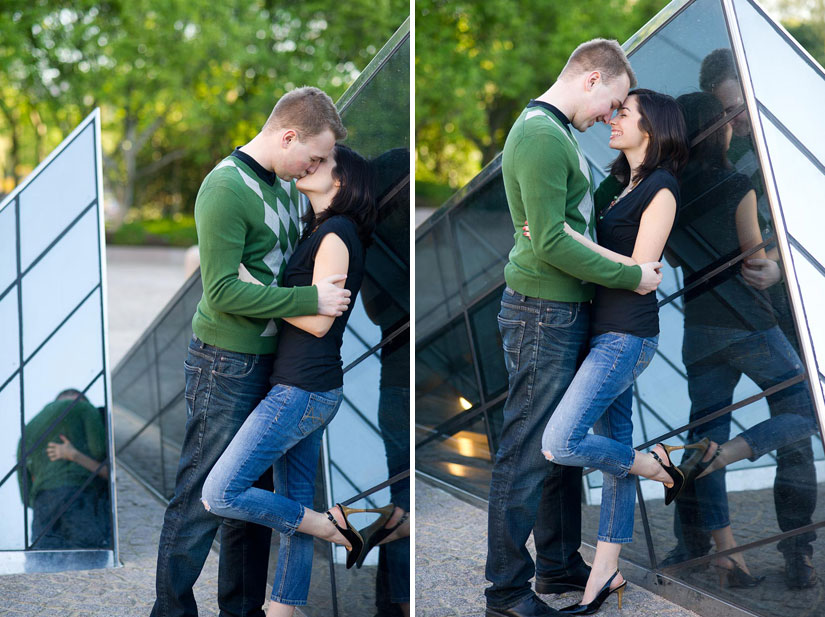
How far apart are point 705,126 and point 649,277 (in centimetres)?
87

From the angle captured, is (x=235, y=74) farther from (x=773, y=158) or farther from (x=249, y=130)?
(x=773, y=158)

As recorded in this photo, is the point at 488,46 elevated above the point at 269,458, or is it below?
above

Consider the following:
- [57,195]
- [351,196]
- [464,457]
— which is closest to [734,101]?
[351,196]

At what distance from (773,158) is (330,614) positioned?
2.71 metres

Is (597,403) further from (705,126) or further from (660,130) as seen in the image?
(705,126)

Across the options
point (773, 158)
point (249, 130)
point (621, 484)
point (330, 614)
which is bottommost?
point (330, 614)

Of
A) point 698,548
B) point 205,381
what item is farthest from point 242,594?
point 698,548

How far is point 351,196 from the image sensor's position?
338 cm

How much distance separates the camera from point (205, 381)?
11.0 feet

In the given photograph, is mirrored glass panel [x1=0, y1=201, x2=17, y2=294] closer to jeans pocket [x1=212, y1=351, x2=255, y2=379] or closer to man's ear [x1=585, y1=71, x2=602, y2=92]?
jeans pocket [x1=212, y1=351, x2=255, y2=379]

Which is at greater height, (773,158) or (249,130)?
(249,130)

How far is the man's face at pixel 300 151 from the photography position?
3.20m

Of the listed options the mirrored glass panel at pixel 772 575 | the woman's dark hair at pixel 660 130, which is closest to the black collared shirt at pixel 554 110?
the woman's dark hair at pixel 660 130

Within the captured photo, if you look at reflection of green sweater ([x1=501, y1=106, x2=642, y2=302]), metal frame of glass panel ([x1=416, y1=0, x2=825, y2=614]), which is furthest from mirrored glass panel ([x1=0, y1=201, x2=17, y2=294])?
reflection of green sweater ([x1=501, y1=106, x2=642, y2=302])
